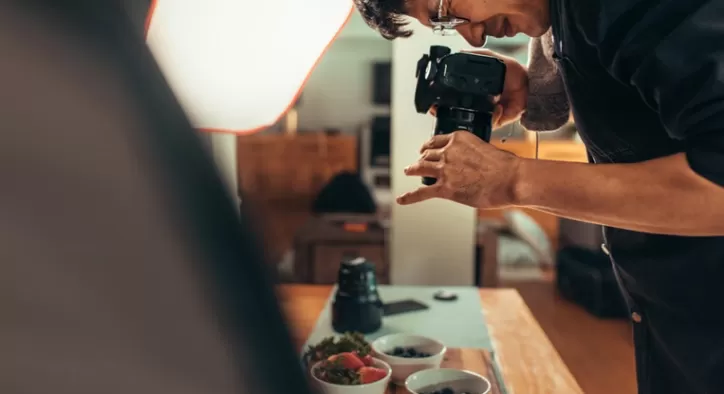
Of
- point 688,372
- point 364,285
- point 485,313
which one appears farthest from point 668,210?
point 485,313

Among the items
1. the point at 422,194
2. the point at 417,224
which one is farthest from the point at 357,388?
the point at 417,224

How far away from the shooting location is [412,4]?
0.76 m

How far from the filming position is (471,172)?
647mm

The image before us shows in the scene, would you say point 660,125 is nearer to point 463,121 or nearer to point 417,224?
point 463,121

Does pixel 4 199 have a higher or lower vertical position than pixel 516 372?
higher

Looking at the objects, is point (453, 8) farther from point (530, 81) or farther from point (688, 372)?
point (688, 372)

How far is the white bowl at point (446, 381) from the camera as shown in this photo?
2.78ft

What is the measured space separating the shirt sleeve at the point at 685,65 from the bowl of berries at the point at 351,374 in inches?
18.9

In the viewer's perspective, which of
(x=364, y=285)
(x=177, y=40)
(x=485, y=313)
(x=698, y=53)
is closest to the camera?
(x=698, y=53)

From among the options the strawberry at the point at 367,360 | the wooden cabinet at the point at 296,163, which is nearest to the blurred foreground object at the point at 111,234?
the strawberry at the point at 367,360

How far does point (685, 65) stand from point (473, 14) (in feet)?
0.84

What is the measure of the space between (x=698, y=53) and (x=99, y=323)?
54 centimetres

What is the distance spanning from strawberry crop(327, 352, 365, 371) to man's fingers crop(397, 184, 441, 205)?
0.28m

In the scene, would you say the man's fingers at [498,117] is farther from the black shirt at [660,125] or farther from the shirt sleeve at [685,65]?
the shirt sleeve at [685,65]
